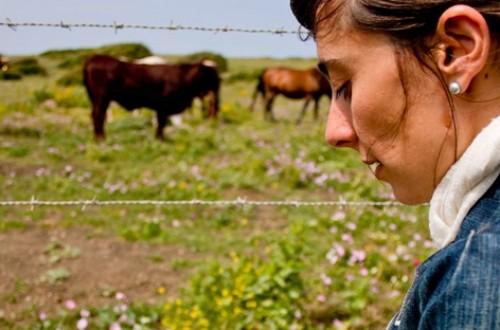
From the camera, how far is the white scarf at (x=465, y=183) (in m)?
0.72

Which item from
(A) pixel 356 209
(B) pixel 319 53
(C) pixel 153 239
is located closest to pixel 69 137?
(C) pixel 153 239

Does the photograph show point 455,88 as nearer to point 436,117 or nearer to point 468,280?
point 436,117

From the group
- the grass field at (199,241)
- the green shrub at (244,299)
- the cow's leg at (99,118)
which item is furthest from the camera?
the cow's leg at (99,118)

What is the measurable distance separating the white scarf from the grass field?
2.52 ft

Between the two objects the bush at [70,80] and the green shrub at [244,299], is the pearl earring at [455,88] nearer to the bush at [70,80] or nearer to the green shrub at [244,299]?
the green shrub at [244,299]

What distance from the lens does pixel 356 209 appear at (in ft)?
14.6

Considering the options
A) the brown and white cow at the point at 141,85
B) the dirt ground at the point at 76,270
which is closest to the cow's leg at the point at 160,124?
the brown and white cow at the point at 141,85

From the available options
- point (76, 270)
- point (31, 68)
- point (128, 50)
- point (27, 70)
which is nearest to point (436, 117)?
point (76, 270)

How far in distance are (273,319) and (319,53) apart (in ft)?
6.58

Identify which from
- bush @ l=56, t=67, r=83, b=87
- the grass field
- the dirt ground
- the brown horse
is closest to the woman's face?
the grass field

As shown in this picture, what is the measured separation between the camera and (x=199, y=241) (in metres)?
4.31

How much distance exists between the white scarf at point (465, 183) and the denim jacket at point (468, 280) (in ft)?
0.07

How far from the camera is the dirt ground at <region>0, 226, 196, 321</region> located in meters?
3.22

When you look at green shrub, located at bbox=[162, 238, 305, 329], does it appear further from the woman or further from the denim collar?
the denim collar
